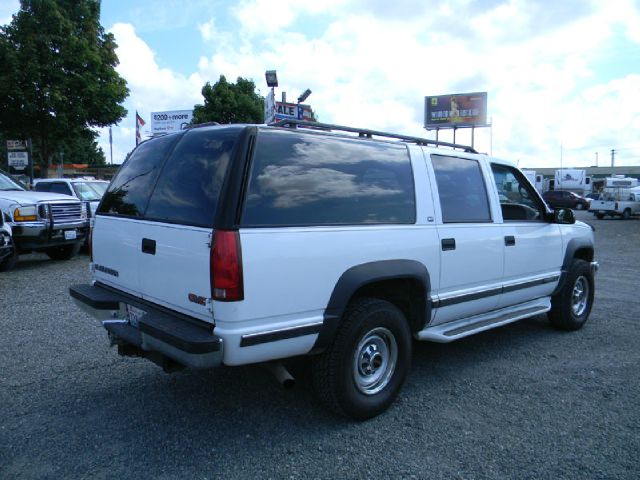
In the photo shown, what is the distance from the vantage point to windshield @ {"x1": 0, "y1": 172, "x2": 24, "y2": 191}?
9.56 m

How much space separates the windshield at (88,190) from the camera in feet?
40.0

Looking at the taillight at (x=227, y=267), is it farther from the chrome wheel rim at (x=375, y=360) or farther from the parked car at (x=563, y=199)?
the parked car at (x=563, y=199)

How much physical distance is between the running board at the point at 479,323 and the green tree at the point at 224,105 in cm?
3026

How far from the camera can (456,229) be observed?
3936mm

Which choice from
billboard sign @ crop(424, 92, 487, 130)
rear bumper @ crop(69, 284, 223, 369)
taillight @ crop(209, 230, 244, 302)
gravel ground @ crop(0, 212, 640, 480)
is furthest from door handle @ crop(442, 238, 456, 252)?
billboard sign @ crop(424, 92, 487, 130)

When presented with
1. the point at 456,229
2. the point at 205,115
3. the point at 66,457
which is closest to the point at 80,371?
the point at 66,457

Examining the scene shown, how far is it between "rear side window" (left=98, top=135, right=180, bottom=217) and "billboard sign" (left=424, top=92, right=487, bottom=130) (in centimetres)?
5421

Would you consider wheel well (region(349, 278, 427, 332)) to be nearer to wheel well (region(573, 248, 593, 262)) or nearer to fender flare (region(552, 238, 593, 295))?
fender flare (region(552, 238, 593, 295))

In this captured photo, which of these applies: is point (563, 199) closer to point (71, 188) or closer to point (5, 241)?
point (71, 188)

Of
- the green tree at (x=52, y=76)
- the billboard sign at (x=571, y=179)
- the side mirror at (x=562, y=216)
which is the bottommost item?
the side mirror at (x=562, y=216)

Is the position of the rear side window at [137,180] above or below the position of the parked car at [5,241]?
above

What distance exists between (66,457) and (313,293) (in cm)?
174

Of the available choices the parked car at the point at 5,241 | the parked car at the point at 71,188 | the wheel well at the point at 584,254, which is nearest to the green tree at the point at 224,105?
the parked car at the point at 71,188

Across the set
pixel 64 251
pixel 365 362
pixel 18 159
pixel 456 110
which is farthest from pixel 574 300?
pixel 456 110
